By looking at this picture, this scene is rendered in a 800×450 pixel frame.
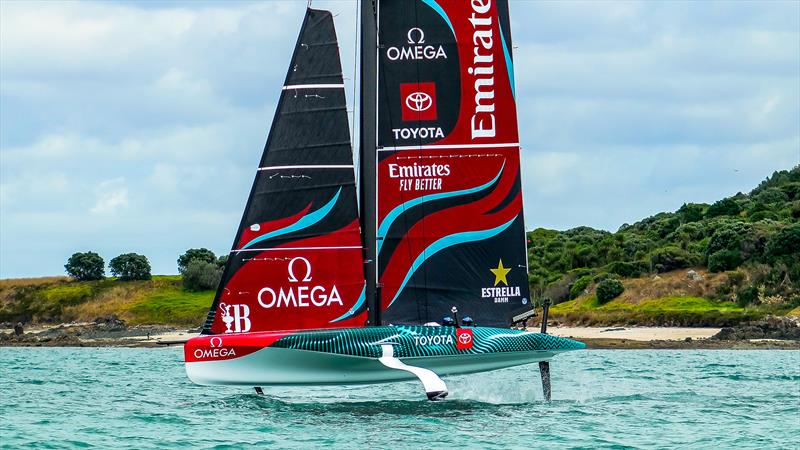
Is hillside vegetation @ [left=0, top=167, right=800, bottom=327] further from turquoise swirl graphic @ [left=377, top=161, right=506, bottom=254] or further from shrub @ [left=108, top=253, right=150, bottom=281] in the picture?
turquoise swirl graphic @ [left=377, top=161, right=506, bottom=254]

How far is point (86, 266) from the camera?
96500 mm

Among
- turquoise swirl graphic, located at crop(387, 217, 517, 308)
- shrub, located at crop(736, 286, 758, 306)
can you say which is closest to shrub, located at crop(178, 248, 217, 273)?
shrub, located at crop(736, 286, 758, 306)

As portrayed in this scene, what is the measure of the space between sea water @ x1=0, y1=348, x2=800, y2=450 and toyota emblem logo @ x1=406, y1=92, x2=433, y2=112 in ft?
21.8

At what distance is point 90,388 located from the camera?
35.4 meters

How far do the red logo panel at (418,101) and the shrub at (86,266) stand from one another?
72.3 m

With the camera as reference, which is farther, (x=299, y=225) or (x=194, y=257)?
(x=194, y=257)

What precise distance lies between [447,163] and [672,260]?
147ft

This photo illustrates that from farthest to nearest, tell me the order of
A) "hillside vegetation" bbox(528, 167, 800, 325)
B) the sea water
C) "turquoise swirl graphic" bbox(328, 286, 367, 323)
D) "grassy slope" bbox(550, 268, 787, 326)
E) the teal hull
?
"hillside vegetation" bbox(528, 167, 800, 325) → "grassy slope" bbox(550, 268, 787, 326) → "turquoise swirl graphic" bbox(328, 286, 367, 323) → the teal hull → the sea water

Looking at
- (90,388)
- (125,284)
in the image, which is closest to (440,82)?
(90,388)

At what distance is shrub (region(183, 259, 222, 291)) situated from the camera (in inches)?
3502

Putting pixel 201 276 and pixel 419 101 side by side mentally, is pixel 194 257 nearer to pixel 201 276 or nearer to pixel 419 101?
pixel 201 276

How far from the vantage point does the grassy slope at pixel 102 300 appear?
83.8 meters

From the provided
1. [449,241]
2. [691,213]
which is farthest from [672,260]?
[449,241]

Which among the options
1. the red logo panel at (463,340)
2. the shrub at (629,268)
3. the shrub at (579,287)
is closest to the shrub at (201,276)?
the shrub at (579,287)
